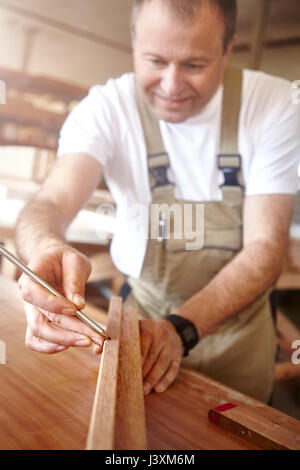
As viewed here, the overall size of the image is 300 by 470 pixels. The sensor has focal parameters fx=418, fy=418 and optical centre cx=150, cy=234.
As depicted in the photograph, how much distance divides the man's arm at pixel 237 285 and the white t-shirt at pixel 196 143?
0.15ft

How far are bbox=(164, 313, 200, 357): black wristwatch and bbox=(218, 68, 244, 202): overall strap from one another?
30 centimetres

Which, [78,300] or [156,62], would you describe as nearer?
[78,300]

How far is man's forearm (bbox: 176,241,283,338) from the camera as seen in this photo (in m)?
0.68

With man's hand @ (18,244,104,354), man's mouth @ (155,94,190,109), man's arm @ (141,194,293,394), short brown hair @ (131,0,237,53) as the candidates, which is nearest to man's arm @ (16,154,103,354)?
man's hand @ (18,244,104,354)

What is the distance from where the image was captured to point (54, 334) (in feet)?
1.57

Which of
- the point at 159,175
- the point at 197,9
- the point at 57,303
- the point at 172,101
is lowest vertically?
the point at 57,303

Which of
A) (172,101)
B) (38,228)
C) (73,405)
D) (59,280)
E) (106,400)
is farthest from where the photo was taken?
(172,101)

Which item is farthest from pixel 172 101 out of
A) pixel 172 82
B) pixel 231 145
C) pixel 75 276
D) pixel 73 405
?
pixel 73 405

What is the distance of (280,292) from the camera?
1960 mm

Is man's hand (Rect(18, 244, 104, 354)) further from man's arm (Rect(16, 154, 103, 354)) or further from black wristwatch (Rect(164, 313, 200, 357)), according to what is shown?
black wristwatch (Rect(164, 313, 200, 357))

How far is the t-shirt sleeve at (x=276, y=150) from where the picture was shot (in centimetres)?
83

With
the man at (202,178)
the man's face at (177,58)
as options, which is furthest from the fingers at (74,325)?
the man's face at (177,58)

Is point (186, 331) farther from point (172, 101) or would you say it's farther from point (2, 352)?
point (172, 101)

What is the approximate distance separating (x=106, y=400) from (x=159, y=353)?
227 millimetres
